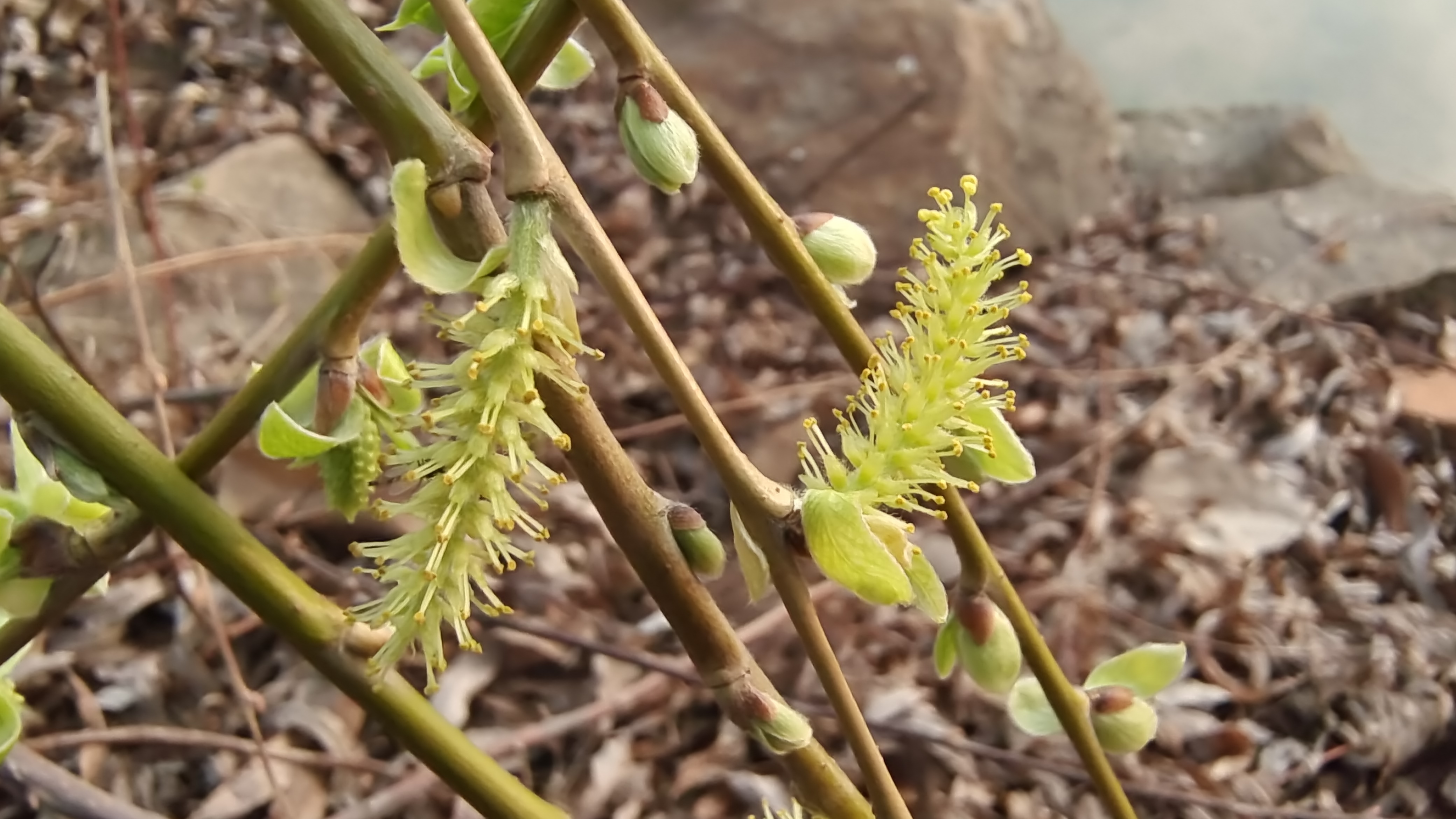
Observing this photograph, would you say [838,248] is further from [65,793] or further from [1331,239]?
[1331,239]

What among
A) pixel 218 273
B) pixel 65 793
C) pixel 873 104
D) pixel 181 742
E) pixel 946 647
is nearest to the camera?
pixel 946 647

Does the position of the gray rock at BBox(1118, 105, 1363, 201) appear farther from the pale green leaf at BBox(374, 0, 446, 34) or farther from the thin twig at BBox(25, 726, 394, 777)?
the pale green leaf at BBox(374, 0, 446, 34)

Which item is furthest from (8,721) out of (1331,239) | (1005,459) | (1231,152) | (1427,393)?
(1231,152)

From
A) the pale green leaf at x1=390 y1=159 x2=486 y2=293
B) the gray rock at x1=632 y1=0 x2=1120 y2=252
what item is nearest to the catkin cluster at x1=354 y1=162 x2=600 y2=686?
the pale green leaf at x1=390 y1=159 x2=486 y2=293

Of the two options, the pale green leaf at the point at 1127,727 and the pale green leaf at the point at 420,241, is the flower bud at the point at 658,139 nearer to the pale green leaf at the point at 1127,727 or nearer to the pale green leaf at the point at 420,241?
the pale green leaf at the point at 420,241

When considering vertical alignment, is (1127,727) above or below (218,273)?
above

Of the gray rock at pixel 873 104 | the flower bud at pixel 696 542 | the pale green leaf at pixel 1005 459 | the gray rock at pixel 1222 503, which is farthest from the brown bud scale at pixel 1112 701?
the gray rock at pixel 873 104
